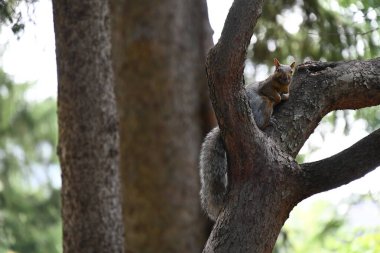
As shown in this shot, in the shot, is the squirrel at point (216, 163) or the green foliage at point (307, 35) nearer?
the squirrel at point (216, 163)

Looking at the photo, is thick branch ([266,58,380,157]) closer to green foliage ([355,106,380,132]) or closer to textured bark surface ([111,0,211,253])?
green foliage ([355,106,380,132])

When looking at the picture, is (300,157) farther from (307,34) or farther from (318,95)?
(318,95)

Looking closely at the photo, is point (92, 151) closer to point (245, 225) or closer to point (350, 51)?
point (245, 225)

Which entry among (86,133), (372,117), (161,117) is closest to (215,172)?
(86,133)

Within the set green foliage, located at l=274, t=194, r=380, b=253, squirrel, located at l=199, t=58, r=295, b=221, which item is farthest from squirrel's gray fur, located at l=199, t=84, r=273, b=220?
green foliage, located at l=274, t=194, r=380, b=253

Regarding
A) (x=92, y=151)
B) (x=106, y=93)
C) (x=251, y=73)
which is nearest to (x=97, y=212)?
(x=92, y=151)

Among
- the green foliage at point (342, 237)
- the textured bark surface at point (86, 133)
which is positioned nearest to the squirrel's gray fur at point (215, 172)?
the textured bark surface at point (86, 133)

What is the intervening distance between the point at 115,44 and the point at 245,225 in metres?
2.81

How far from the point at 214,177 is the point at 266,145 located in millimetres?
255

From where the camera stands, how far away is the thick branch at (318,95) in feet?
9.77

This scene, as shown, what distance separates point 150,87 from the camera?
5230mm

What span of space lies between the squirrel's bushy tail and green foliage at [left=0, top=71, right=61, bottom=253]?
18.5 ft

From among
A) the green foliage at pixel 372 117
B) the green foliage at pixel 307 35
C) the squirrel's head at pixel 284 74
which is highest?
the green foliage at pixel 307 35

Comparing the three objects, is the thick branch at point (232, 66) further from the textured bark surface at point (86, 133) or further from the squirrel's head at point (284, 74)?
the textured bark surface at point (86, 133)
